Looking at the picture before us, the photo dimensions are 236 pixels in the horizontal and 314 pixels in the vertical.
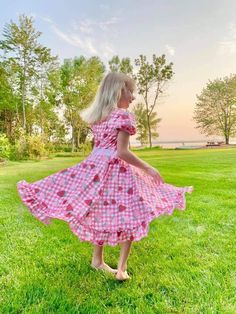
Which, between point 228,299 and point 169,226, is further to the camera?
point 169,226

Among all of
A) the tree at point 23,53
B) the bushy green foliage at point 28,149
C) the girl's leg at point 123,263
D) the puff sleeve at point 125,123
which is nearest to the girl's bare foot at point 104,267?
the girl's leg at point 123,263

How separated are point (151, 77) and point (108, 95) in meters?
34.8

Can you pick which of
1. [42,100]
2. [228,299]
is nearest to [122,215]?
[228,299]

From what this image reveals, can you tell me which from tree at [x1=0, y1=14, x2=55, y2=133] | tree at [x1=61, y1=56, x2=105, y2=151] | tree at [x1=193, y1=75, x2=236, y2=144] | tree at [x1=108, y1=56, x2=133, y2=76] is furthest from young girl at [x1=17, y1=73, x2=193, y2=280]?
tree at [x1=193, y1=75, x2=236, y2=144]

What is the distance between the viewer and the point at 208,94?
39594 mm

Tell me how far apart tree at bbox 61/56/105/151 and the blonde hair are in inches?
1210

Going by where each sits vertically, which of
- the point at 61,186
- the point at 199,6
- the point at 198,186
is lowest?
the point at 198,186

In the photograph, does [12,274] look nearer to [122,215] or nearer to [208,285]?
[122,215]

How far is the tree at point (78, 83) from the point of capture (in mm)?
33344

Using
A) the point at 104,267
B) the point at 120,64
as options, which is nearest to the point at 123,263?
the point at 104,267

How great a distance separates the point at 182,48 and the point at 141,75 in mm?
18290

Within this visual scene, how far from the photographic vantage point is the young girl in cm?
226

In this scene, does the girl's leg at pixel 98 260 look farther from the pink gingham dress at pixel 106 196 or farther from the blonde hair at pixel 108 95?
the blonde hair at pixel 108 95

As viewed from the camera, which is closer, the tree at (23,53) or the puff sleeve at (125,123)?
the puff sleeve at (125,123)
